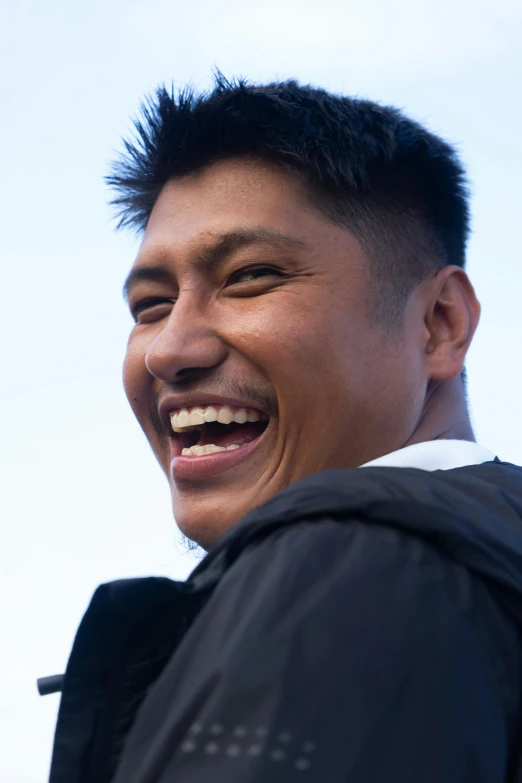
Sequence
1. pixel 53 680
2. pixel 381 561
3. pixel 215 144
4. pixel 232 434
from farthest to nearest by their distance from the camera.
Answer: pixel 215 144
pixel 232 434
pixel 53 680
pixel 381 561

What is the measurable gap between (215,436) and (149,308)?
482 millimetres

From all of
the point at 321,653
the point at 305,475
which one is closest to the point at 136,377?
the point at 305,475

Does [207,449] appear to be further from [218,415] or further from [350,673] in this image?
[350,673]

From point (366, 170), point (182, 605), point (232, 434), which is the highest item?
point (366, 170)

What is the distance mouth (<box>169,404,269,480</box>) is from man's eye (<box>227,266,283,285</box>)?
0.36 m

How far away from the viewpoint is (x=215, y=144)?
10.1 ft

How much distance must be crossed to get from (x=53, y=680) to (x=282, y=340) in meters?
1.08

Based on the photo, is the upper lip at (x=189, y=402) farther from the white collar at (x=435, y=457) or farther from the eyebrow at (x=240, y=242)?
the white collar at (x=435, y=457)

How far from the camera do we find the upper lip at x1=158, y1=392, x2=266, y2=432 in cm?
274

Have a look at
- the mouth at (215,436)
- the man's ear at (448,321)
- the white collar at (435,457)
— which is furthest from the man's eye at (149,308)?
the white collar at (435,457)

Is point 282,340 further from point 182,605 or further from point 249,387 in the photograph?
point 182,605

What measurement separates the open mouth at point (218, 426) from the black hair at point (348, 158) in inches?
18.1

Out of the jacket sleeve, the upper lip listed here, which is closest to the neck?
the upper lip

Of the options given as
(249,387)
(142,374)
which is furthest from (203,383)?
(142,374)
